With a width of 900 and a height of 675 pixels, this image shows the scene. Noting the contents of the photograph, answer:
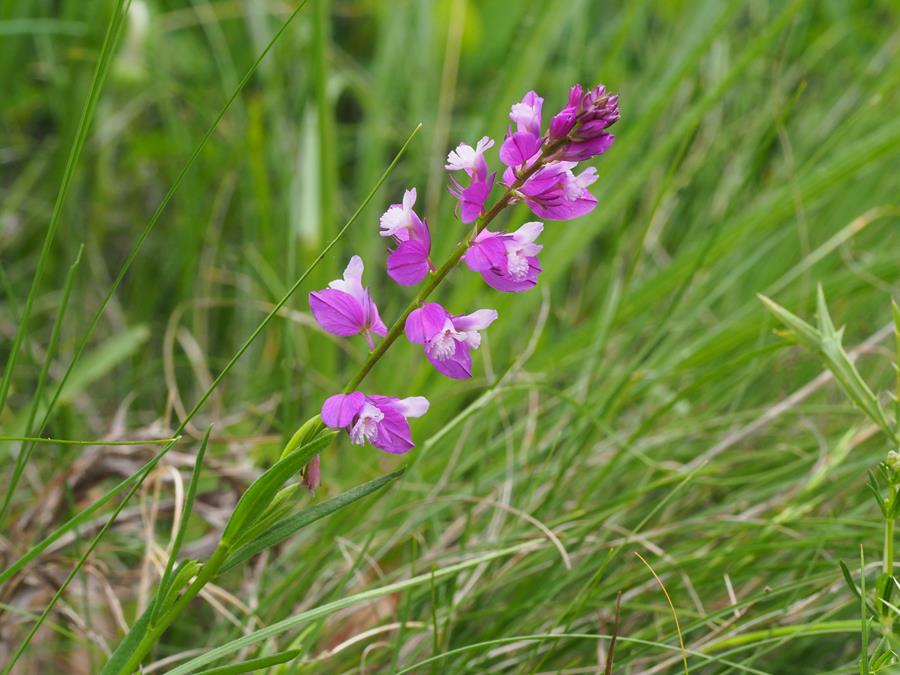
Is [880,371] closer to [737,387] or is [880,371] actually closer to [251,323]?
[737,387]

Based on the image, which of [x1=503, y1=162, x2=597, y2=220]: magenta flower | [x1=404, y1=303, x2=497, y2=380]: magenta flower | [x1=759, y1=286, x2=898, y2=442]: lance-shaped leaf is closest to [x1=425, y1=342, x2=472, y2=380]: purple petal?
[x1=404, y1=303, x2=497, y2=380]: magenta flower

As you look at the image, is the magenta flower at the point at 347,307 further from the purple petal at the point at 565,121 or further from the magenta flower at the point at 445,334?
the purple petal at the point at 565,121

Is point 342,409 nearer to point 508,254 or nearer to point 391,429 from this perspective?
point 391,429

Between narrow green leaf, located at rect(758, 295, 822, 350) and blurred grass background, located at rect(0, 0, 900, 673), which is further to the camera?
blurred grass background, located at rect(0, 0, 900, 673)

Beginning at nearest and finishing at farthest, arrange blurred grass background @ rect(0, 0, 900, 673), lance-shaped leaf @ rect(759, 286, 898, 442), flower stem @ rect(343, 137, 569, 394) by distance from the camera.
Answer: flower stem @ rect(343, 137, 569, 394), lance-shaped leaf @ rect(759, 286, 898, 442), blurred grass background @ rect(0, 0, 900, 673)

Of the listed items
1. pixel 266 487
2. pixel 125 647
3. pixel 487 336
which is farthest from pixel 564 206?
pixel 487 336

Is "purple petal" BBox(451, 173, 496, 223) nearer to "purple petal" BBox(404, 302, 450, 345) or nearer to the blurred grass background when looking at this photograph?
"purple petal" BBox(404, 302, 450, 345)
